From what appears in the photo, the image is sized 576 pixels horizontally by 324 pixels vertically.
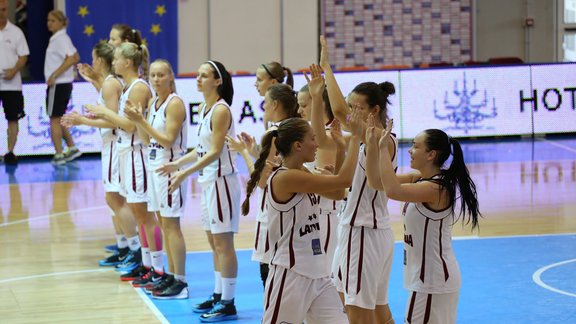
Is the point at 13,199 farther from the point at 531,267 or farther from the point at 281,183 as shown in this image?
the point at 281,183

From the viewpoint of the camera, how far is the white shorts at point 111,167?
369 inches

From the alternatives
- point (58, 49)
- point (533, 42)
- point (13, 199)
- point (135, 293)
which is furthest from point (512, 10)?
point (135, 293)

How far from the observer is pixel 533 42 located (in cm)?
2269

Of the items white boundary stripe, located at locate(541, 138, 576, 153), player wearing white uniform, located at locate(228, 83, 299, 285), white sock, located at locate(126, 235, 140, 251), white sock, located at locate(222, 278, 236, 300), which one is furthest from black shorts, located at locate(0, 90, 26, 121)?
player wearing white uniform, located at locate(228, 83, 299, 285)

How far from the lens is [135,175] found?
28.8 feet

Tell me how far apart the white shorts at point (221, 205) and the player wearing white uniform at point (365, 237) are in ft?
5.60

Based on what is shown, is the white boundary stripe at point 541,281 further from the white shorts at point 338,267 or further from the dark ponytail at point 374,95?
the dark ponytail at point 374,95

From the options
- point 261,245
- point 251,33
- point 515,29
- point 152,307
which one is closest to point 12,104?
point 251,33

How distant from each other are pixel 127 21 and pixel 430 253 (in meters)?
15.6

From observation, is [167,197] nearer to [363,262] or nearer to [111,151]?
[111,151]

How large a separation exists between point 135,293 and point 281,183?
135 inches

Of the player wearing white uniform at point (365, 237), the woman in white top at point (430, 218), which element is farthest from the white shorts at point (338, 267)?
the woman in white top at point (430, 218)

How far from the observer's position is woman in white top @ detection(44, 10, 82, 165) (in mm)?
15414

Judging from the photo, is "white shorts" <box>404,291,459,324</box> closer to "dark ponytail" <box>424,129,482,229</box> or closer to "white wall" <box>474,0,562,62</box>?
"dark ponytail" <box>424,129,482,229</box>
